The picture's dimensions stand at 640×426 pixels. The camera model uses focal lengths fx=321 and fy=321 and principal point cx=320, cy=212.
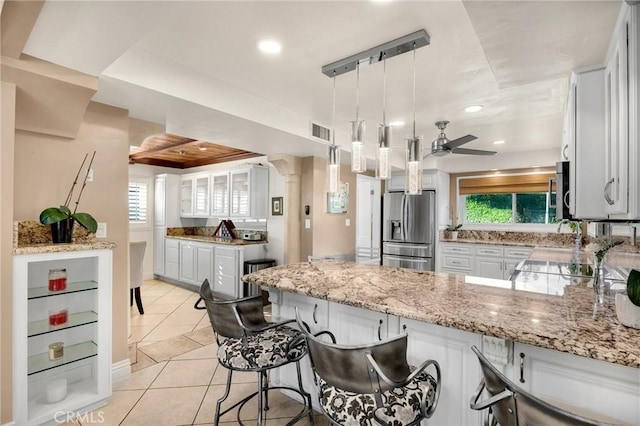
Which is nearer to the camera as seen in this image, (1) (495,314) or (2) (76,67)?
(1) (495,314)

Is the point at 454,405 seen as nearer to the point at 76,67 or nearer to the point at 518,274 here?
the point at 518,274

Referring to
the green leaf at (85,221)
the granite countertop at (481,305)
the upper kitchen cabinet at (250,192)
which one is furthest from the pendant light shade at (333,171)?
the upper kitchen cabinet at (250,192)

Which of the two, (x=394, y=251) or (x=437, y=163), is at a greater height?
(x=437, y=163)

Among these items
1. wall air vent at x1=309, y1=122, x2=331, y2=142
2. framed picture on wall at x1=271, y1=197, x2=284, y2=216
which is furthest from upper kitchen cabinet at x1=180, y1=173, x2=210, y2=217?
wall air vent at x1=309, y1=122, x2=331, y2=142

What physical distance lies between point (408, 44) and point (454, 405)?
1950 millimetres

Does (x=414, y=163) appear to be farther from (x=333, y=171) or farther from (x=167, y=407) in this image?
(x=167, y=407)

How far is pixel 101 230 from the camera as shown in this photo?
2.45 m

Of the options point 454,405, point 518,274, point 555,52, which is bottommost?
A: point 454,405

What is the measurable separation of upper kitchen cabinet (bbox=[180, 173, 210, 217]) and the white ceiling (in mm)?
2697

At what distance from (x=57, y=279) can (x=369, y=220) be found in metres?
4.90

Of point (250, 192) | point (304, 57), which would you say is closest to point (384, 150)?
point (304, 57)

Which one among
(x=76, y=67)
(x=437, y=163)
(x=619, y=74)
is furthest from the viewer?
(x=437, y=163)

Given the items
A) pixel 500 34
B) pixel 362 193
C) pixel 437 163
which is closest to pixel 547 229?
pixel 437 163

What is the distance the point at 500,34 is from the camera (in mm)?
1375
